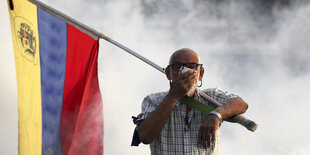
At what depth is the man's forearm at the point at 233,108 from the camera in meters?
3.00

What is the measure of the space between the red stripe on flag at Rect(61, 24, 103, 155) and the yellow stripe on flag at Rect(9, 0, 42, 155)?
606 mm

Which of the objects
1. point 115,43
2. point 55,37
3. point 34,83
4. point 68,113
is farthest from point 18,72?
point 115,43

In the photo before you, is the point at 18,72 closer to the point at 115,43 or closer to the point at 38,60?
the point at 38,60

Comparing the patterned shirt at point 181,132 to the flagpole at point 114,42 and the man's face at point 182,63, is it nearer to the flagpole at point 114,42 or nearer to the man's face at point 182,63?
the flagpole at point 114,42

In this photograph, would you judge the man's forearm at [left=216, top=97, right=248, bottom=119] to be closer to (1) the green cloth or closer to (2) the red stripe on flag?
(1) the green cloth

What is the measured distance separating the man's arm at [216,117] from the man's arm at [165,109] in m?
0.34

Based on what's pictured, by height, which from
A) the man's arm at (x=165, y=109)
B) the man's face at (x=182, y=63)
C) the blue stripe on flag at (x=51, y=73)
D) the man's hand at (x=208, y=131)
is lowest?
the man's hand at (x=208, y=131)

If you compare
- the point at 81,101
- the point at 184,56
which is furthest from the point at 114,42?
the point at 184,56

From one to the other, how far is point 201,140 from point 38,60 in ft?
12.0

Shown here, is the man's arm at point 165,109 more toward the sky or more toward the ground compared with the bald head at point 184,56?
more toward the ground

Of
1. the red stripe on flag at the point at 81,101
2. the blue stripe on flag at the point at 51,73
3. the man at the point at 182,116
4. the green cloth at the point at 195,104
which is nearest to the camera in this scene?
the man at the point at 182,116

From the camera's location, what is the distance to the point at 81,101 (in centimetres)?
497

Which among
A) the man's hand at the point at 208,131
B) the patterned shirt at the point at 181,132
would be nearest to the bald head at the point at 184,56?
the patterned shirt at the point at 181,132

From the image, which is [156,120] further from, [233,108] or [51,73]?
[51,73]
